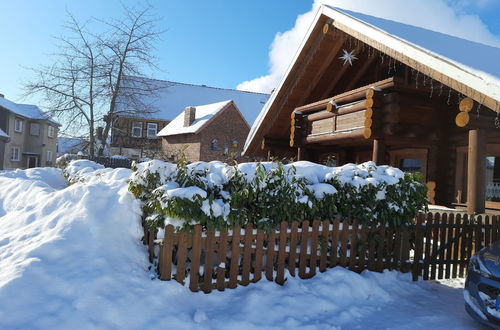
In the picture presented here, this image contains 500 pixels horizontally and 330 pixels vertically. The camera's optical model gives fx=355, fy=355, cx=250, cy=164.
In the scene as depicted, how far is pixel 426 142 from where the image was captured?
893 centimetres

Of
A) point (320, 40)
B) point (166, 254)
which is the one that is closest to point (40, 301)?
point (166, 254)

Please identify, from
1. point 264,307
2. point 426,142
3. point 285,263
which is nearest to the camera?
point 264,307

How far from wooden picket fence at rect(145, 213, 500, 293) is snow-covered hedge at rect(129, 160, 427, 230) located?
18cm

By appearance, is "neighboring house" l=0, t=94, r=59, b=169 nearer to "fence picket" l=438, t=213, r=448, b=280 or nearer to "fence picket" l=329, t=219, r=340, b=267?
"fence picket" l=329, t=219, r=340, b=267

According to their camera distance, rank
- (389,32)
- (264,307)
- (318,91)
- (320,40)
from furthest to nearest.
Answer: (318,91)
(320,40)
(389,32)
(264,307)

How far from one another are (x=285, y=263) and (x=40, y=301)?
320cm

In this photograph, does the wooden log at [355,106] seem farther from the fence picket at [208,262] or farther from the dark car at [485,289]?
the fence picket at [208,262]

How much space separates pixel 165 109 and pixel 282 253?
38930 millimetres

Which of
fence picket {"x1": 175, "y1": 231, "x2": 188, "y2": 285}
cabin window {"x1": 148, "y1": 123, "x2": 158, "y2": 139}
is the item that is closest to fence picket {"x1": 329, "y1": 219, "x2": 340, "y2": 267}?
fence picket {"x1": 175, "y1": 231, "x2": 188, "y2": 285}

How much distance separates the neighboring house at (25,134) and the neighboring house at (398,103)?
105 feet

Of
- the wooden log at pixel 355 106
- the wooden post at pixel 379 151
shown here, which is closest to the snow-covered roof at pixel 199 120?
the wooden log at pixel 355 106

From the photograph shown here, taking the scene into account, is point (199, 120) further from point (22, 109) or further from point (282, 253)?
point (282, 253)

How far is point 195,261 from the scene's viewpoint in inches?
175

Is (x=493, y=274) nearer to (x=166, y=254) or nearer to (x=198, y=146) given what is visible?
(x=166, y=254)
